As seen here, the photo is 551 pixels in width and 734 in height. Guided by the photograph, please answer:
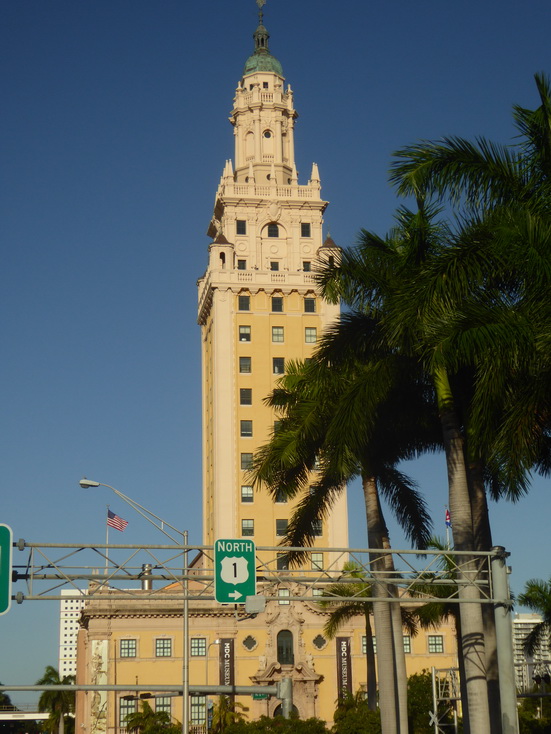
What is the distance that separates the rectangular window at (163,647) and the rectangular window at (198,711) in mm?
4170

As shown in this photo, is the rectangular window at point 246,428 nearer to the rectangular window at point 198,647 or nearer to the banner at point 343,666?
the rectangular window at point 198,647

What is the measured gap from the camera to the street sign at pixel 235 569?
97.3 ft

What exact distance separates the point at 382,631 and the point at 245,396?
191 feet

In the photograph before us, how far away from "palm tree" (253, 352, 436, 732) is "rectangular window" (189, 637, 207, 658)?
46.3 metres

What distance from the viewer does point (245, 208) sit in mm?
101750

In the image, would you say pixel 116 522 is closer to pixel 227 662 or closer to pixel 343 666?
pixel 227 662

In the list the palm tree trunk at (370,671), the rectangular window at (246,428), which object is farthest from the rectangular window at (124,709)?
the palm tree trunk at (370,671)

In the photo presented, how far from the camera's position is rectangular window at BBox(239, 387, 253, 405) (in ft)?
313

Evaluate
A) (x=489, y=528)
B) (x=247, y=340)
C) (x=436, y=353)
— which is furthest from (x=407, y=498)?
(x=247, y=340)

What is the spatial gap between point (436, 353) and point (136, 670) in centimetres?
6375

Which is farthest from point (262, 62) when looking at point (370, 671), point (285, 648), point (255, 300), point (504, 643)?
point (504, 643)

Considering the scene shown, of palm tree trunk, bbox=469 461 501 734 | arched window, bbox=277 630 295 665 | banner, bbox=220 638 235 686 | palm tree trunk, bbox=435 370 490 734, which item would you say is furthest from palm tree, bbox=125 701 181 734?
palm tree trunk, bbox=435 370 490 734

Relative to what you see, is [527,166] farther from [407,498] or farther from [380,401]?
[407,498]

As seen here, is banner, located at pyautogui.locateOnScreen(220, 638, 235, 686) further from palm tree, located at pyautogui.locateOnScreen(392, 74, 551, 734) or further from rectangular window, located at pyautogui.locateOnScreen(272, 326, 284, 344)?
palm tree, located at pyautogui.locateOnScreen(392, 74, 551, 734)
